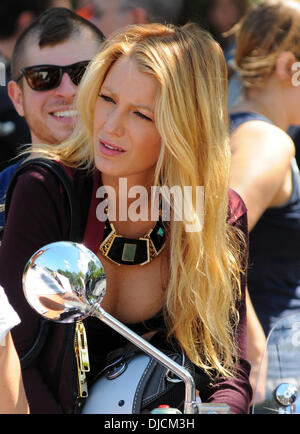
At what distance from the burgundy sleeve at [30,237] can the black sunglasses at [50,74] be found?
0.73 meters

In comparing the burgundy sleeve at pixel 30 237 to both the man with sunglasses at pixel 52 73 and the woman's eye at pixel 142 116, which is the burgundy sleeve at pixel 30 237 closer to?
the woman's eye at pixel 142 116

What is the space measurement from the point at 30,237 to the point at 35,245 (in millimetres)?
27

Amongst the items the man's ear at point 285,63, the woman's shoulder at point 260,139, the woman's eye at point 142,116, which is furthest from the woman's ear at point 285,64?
the woman's eye at point 142,116

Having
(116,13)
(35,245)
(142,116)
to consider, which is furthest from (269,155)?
(116,13)

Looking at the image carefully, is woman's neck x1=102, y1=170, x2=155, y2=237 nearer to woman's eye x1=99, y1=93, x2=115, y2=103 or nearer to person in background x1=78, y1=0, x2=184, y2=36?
woman's eye x1=99, y1=93, x2=115, y2=103

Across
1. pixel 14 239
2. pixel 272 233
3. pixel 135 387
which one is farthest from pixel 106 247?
pixel 272 233

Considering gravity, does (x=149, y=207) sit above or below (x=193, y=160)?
below

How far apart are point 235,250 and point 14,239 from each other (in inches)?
27.7

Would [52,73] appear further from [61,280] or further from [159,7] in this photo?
[159,7]

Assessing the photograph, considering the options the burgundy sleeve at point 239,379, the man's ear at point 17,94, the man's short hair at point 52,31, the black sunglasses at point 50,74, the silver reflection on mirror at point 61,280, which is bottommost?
the burgundy sleeve at point 239,379

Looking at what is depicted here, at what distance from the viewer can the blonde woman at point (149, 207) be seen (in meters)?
2.23

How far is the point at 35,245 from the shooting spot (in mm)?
2203

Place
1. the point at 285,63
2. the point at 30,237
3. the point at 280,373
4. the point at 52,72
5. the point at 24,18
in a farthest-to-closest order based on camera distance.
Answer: the point at 24,18 → the point at 285,63 → the point at 52,72 → the point at 30,237 → the point at 280,373
